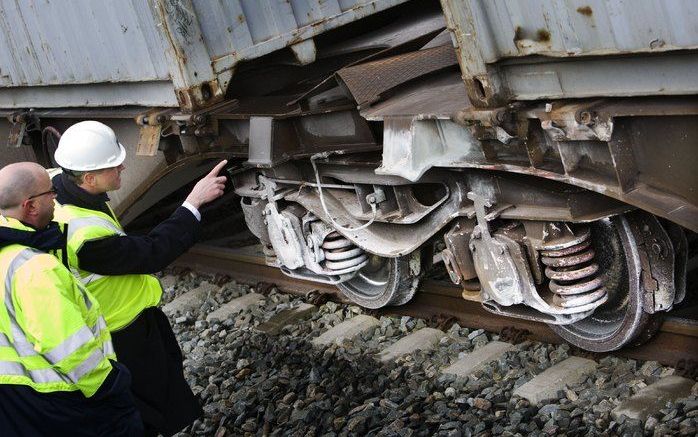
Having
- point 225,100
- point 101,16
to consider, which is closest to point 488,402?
point 225,100

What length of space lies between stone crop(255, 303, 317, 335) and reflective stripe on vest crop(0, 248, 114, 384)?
3.47m

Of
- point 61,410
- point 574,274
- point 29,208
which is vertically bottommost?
point 574,274

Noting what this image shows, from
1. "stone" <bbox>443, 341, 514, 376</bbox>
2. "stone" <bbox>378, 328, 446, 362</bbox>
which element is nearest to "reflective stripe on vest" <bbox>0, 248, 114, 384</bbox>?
"stone" <bbox>443, 341, 514, 376</bbox>

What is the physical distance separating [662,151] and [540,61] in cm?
69

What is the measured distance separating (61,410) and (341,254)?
→ 3.33 metres

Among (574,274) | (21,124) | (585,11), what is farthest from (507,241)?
(21,124)

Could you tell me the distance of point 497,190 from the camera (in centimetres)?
589

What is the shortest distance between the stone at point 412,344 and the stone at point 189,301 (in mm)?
2517

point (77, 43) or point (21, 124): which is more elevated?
point (77, 43)

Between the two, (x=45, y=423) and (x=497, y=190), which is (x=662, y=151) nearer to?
(x=497, y=190)

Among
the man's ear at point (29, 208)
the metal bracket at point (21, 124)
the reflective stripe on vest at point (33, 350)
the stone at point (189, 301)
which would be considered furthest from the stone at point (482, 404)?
the metal bracket at point (21, 124)

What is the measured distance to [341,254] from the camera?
7531 mm

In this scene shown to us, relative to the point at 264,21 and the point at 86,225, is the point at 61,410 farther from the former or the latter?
the point at 264,21

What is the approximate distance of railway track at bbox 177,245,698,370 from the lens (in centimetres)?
574
